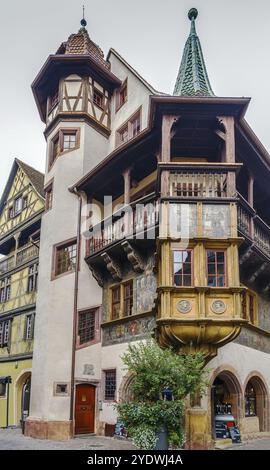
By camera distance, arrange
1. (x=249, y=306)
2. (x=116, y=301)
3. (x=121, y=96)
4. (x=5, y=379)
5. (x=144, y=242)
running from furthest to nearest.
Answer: (x=5, y=379) → (x=121, y=96) → (x=116, y=301) → (x=249, y=306) → (x=144, y=242)

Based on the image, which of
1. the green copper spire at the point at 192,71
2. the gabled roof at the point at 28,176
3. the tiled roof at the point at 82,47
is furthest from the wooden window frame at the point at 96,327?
the tiled roof at the point at 82,47

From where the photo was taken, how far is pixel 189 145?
56.6 ft

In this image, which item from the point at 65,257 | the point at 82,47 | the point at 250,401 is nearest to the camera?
the point at 250,401

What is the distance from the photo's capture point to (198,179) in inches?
571

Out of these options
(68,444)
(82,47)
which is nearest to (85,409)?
(68,444)

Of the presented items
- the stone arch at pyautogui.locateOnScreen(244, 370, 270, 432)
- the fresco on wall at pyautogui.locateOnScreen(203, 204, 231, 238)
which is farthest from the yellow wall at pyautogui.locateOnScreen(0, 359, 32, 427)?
the fresco on wall at pyautogui.locateOnScreen(203, 204, 231, 238)

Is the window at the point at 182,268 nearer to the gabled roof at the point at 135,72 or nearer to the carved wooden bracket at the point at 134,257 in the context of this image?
the carved wooden bracket at the point at 134,257

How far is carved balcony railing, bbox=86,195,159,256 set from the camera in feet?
50.7

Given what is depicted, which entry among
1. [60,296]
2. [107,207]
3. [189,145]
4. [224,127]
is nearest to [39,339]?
[60,296]

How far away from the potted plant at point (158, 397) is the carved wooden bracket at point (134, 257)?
492cm

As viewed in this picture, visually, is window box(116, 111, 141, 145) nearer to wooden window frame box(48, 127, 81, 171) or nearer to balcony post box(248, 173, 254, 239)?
wooden window frame box(48, 127, 81, 171)

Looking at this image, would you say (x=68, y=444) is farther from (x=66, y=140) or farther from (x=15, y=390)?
(x=66, y=140)

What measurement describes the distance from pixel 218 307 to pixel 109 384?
20.5 ft

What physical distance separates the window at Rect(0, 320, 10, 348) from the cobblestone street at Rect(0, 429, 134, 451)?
8.70 metres
